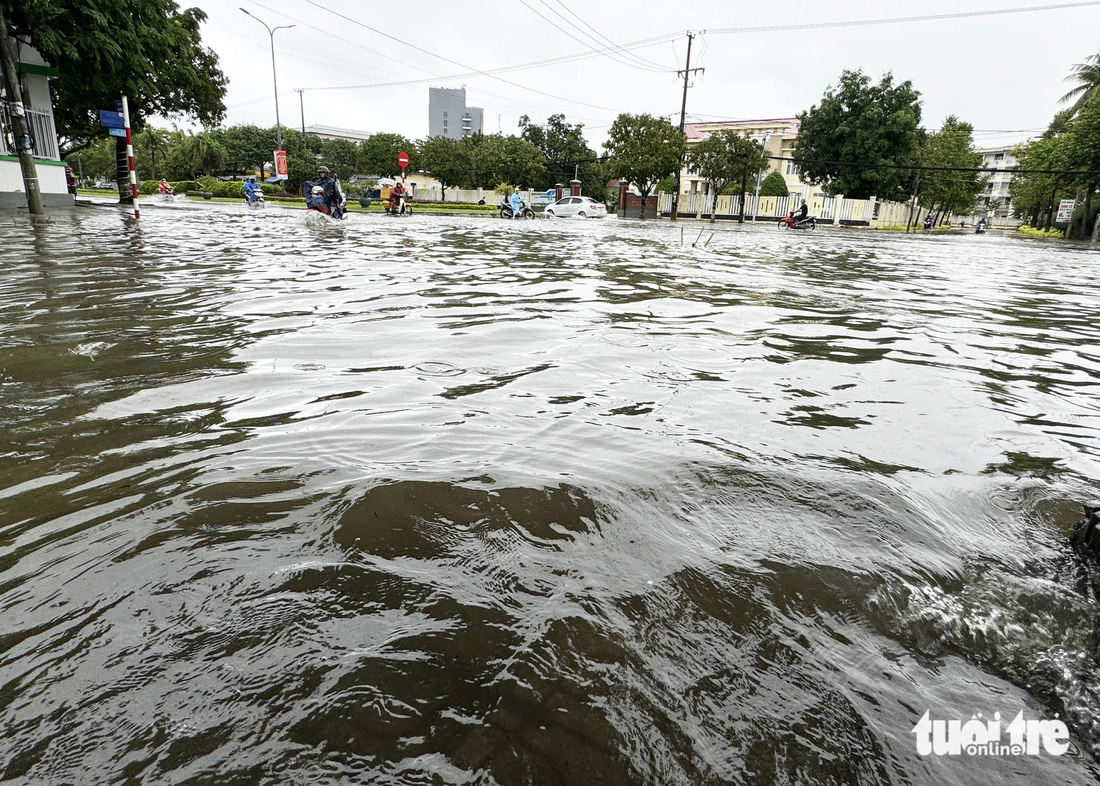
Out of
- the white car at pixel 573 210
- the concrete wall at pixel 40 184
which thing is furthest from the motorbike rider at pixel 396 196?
the concrete wall at pixel 40 184

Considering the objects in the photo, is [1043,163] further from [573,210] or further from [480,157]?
[480,157]

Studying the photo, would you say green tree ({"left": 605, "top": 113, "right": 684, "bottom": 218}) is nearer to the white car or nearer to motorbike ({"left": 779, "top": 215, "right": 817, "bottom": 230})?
the white car

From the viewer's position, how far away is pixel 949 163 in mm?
45125

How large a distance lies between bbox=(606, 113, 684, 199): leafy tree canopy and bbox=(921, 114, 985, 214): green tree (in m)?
19.2

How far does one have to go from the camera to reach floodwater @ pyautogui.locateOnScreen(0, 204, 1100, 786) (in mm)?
1126

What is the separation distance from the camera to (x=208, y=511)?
1851 mm

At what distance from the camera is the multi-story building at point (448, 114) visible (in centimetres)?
17859

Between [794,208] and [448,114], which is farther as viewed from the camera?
[448,114]

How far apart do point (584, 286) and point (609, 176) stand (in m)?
36.8

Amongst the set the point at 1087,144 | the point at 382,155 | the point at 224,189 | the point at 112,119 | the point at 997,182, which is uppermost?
the point at 997,182

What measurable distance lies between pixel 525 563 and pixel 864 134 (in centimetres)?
4405

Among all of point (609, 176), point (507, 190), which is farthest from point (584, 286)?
point (507, 190)

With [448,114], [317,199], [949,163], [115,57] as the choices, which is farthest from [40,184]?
[448,114]

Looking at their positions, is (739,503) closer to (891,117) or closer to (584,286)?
(584,286)
